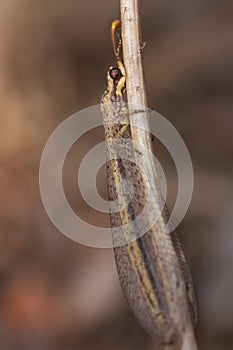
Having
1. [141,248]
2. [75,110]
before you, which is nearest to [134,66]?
[141,248]

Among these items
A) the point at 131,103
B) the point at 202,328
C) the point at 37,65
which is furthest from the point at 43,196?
the point at 131,103

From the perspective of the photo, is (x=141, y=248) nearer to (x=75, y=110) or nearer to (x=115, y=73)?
(x=115, y=73)

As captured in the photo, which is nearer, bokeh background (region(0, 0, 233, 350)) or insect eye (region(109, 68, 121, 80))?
insect eye (region(109, 68, 121, 80))

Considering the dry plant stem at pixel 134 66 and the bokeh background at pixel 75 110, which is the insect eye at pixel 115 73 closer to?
the dry plant stem at pixel 134 66

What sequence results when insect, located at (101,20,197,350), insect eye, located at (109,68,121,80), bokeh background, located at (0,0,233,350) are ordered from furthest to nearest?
bokeh background, located at (0,0,233,350)
insect eye, located at (109,68,121,80)
insect, located at (101,20,197,350)

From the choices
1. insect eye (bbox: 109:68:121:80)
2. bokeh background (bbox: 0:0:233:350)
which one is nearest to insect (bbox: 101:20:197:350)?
insect eye (bbox: 109:68:121:80)

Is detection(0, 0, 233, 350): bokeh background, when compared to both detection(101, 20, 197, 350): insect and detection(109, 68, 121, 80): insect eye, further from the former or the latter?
detection(109, 68, 121, 80): insect eye
